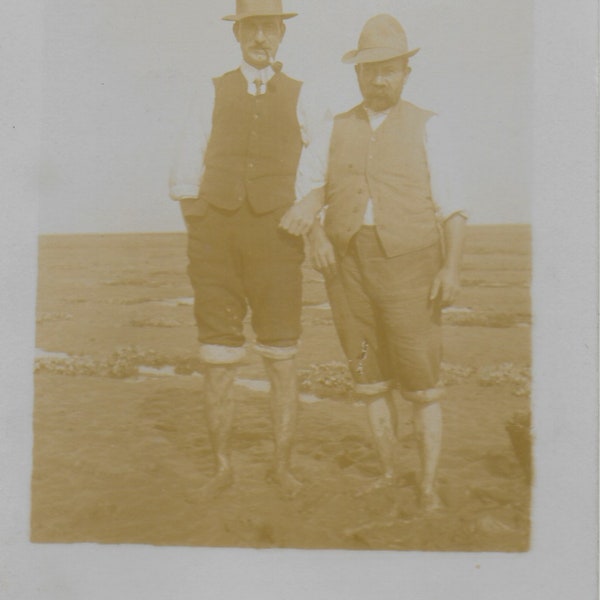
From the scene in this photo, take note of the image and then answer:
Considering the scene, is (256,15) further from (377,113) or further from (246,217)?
(246,217)

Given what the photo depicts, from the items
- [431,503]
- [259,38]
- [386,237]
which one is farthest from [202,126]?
[431,503]

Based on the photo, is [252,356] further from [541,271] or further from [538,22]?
[538,22]

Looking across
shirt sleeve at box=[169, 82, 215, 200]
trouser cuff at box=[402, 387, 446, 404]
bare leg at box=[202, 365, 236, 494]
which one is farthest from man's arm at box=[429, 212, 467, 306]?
shirt sleeve at box=[169, 82, 215, 200]

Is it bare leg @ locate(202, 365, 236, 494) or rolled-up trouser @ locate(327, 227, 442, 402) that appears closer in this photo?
rolled-up trouser @ locate(327, 227, 442, 402)

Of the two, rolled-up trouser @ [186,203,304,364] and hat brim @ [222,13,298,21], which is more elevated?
hat brim @ [222,13,298,21]

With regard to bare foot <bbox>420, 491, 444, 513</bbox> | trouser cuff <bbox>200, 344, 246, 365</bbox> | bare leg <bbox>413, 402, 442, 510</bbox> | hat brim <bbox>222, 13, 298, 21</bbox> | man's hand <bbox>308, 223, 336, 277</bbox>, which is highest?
hat brim <bbox>222, 13, 298, 21</bbox>

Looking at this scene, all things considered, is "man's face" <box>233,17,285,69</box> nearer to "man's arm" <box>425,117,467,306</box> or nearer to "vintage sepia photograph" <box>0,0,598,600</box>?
"vintage sepia photograph" <box>0,0,598,600</box>
